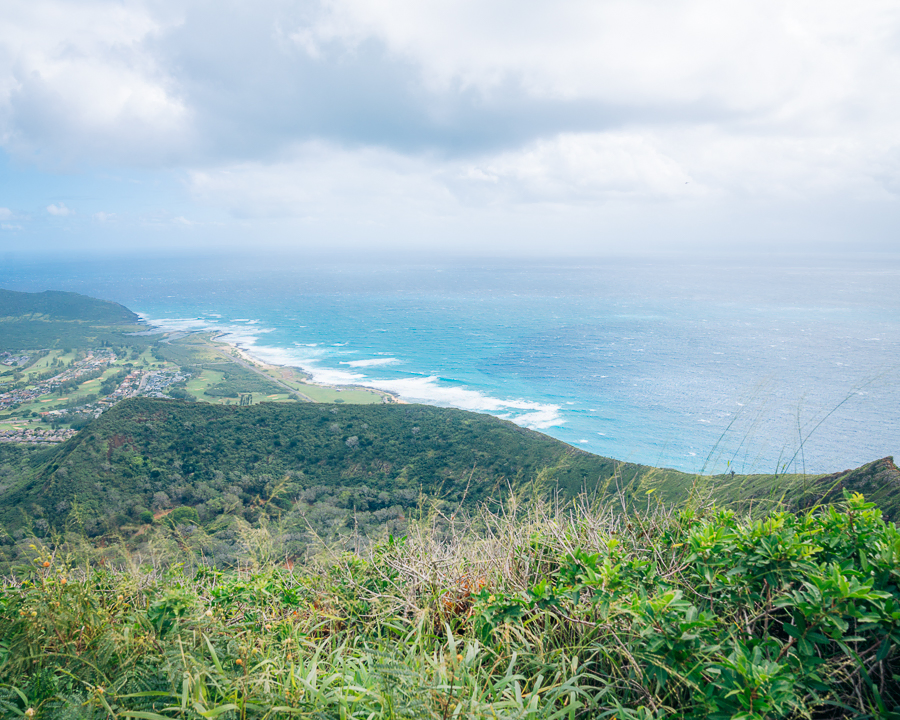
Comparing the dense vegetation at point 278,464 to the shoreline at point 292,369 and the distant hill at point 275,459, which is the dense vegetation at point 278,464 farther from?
the shoreline at point 292,369

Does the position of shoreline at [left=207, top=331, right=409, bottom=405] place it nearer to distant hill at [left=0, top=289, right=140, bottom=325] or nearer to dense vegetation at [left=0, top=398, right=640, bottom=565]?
dense vegetation at [left=0, top=398, right=640, bottom=565]

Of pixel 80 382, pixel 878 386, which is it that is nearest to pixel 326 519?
pixel 80 382

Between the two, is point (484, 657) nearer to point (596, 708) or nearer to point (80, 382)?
point (596, 708)

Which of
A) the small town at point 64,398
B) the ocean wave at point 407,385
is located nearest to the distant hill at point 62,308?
the small town at point 64,398

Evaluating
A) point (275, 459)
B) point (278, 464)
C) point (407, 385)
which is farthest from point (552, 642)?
point (407, 385)

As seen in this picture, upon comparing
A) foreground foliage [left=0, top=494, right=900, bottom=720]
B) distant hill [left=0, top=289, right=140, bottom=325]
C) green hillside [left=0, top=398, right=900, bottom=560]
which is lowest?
green hillside [left=0, top=398, right=900, bottom=560]

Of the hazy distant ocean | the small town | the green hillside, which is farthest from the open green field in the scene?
the green hillside
